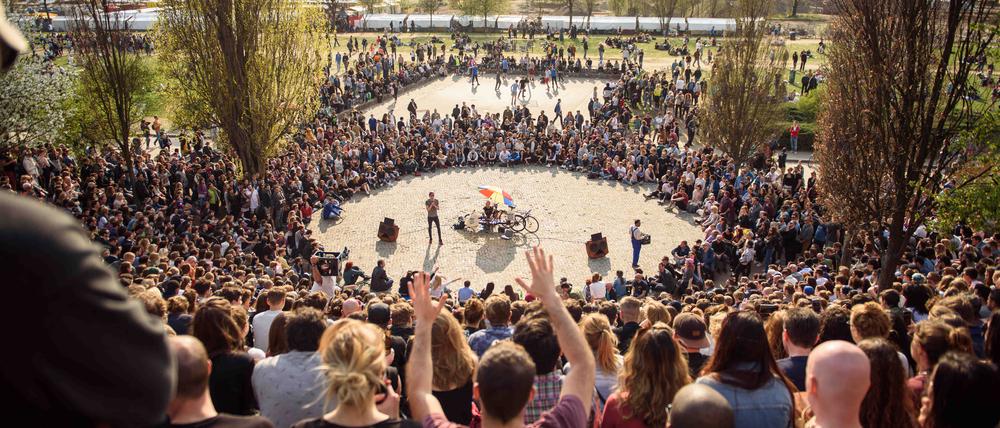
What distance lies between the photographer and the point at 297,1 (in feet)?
79.4

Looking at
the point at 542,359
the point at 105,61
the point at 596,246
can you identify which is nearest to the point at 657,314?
the point at 542,359

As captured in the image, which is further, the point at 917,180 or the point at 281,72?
the point at 281,72

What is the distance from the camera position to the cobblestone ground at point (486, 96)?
41312 mm

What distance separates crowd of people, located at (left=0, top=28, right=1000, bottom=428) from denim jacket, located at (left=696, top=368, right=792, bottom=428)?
0.05 ft

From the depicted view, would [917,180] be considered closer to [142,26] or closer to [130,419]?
[130,419]

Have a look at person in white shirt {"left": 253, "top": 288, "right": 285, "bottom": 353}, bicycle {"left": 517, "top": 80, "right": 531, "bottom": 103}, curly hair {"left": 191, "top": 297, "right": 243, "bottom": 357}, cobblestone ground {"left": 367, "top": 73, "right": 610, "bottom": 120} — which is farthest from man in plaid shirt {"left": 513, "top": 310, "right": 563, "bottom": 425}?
bicycle {"left": 517, "top": 80, "right": 531, "bottom": 103}

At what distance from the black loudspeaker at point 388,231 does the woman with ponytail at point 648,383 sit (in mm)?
17303

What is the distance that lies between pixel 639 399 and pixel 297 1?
22105 millimetres

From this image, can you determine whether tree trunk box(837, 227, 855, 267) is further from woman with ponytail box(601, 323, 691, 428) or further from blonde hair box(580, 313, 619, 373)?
woman with ponytail box(601, 323, 691, 428)

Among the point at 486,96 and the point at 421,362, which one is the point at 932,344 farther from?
the point at 486,96

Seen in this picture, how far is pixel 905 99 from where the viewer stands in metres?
11.5

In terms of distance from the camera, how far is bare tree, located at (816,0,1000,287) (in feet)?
36.3

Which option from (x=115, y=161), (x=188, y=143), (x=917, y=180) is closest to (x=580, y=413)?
(x=917, y=180)

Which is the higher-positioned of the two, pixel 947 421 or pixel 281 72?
pixel 281 72
